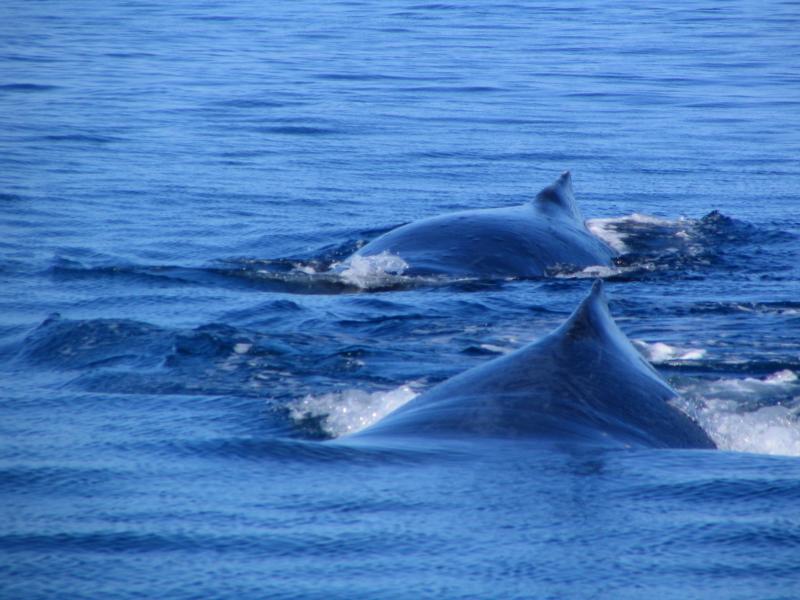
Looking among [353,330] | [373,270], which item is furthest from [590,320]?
[373,270]

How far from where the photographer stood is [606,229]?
12.8 meters

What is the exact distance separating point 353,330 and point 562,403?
347 cm

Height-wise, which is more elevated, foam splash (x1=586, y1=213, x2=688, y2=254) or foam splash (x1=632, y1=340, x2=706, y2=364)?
foam splash (x1=586, y1=213, x2=688, y2=254)

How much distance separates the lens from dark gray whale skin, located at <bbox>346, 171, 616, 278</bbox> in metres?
10.3

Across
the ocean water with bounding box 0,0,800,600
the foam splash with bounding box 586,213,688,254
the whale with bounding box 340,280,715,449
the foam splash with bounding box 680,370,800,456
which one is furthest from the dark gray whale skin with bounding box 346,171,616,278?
the whale with bounding box 340,280,715,449

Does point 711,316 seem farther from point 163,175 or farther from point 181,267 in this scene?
point 163,175

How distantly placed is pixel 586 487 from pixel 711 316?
4785 millimetres

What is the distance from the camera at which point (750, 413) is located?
709cm

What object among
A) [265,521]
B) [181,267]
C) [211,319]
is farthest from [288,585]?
[181,267]

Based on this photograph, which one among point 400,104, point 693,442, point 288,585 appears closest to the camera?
point 288,585

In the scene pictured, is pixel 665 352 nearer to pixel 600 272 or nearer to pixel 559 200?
pixel 600 272

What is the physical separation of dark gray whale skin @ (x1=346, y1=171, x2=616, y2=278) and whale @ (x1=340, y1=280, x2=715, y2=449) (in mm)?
4047

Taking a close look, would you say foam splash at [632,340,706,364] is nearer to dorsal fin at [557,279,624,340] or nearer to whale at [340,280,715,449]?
dorsal fin at [557,279,624,340]

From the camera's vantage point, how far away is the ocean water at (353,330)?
14.2 ft
